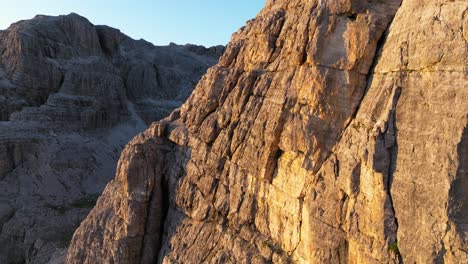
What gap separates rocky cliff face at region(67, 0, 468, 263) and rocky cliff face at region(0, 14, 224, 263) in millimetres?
20313

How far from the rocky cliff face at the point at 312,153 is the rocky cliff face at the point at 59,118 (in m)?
20.3

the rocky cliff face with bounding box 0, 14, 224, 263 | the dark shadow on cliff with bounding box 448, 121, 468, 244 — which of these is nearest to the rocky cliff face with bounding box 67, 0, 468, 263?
the dark shadow on cliff with bounding box 448, 121, 468, 244

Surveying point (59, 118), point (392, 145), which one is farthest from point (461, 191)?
point (59, 118)

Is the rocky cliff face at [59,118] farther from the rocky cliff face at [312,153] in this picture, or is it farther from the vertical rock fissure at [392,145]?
the vertical rock fissure at [392,145]

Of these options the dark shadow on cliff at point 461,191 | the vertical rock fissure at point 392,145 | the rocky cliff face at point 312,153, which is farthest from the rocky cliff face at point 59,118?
the dark shadow on cliff at point 461,191

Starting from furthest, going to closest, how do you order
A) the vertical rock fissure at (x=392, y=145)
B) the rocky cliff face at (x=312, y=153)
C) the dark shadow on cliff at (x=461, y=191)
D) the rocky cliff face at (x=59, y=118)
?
the rocky cliff face at (x=59, y=118)
the vertical rock fissure at (x=392, y=145)
the rocky cliff face at (x=312, y=153)
the dark shadow on cliff at (x=461, y=191)

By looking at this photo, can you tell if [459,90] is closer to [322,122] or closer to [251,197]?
[322,122]

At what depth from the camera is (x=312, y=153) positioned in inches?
601

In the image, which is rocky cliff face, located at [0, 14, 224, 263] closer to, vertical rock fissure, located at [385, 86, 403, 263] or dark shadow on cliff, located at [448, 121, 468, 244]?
vertical rock fissure, located at [385, 86, 403, 263]

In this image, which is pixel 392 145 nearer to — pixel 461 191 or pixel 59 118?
pixel 461 191

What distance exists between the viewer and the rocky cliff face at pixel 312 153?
11.2m

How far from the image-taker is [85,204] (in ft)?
160

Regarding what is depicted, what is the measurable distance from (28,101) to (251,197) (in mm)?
56646

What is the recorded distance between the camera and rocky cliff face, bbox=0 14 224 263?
4231 centimetres
